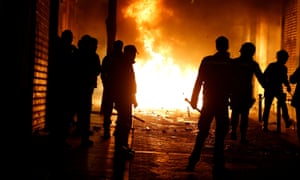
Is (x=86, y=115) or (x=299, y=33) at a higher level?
(x=299, y=33)

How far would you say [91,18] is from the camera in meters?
27.4

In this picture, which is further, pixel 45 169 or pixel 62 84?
pixel 62 84

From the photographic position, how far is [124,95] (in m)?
8.77

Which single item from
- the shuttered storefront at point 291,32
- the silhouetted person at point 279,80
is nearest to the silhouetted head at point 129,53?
the silhouetted person at point 279,80

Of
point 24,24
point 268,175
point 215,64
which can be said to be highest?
point 24,24

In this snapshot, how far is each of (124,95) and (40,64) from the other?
7.24 ft

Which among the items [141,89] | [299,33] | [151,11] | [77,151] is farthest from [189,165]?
[151,11]

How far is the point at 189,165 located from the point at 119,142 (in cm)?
151

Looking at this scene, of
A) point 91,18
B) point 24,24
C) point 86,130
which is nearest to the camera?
point 24,24

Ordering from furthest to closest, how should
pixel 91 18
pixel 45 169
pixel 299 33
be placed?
pixel 91 18, pixel 299 33, pixel 45 169

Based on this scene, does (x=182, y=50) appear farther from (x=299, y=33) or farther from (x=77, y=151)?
(x=77, y=151)

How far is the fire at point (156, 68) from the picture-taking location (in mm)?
25625

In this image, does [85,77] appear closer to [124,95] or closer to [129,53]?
[124,95]

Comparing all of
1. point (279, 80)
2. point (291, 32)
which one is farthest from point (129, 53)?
point (291, 32)
